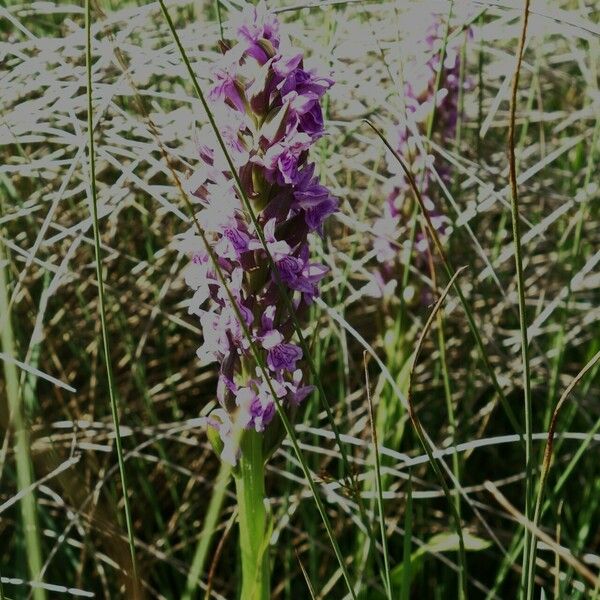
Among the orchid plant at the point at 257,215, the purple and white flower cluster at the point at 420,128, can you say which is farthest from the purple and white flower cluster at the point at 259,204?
the purple and white flower cluster at the point at 420,128

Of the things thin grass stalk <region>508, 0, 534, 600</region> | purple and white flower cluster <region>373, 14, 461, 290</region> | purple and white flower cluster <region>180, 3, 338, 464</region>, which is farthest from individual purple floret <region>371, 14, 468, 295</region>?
thin grass stalk <region>508, 0, 534, 600</region>

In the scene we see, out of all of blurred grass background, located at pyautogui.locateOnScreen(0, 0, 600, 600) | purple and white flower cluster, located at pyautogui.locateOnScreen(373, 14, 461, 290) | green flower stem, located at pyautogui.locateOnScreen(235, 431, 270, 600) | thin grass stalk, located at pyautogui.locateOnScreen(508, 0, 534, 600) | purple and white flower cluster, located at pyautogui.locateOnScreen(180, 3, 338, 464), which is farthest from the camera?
purple and white flower cluster, located at pyautogui.locateOnScreen(373, 14, 461, 290)

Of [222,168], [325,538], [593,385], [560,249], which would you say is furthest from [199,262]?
[593,385]

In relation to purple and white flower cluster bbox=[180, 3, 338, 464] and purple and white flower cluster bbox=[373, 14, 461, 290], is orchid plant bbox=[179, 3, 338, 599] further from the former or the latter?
purple and white flower cluster bbox=[373, 14, 461, 290]

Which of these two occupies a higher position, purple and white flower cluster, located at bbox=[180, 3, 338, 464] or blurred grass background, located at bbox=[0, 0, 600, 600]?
purple and white flower cluster, located at bbox=[180, 3, 338, 464]

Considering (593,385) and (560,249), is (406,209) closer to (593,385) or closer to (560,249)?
(560,249)

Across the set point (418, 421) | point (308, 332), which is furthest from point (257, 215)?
point (308, 332)
